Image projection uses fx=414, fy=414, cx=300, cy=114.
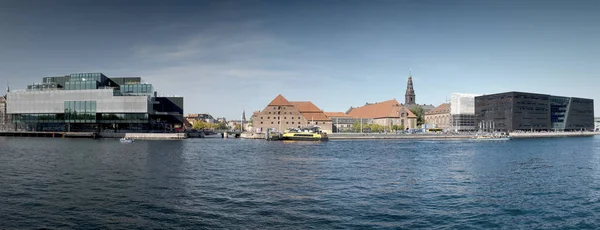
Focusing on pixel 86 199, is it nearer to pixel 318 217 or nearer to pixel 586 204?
pixel 318 217

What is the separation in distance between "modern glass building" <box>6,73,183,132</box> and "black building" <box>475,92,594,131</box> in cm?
→ 11486

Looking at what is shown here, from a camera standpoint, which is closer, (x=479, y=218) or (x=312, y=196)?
(x=479, y=218)

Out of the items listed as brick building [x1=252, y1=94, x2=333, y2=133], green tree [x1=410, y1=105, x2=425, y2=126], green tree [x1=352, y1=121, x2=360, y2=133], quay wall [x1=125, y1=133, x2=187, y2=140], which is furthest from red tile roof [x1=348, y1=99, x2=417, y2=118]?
quay wall [x1=125, y1=133, x2=187, y2=140]

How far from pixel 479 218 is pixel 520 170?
2150cm

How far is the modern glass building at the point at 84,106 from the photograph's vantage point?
111812 millimetres

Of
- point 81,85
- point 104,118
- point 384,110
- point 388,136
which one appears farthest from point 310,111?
point 81,85

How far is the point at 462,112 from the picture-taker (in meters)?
158

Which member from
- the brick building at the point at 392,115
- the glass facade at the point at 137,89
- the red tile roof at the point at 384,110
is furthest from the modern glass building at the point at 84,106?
the red tile roof at the point at 384,110

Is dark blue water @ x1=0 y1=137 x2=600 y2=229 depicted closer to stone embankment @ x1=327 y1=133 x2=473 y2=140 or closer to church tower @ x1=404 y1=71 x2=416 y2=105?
stone embankment @ x1=327 y1=133 x2=473 y2=140

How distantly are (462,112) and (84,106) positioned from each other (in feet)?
423

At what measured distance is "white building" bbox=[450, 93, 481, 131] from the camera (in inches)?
6191

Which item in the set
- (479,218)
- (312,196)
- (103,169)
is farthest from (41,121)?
(479,218)

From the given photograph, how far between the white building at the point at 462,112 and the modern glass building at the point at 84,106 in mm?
105367

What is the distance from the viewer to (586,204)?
2212 cm
